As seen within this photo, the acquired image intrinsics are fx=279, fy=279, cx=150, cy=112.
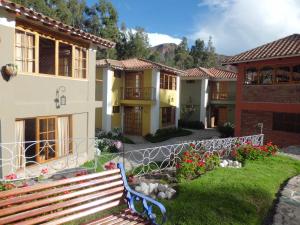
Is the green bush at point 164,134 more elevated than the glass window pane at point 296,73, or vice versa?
the glass window pane at point 296,73

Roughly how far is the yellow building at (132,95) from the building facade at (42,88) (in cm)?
887

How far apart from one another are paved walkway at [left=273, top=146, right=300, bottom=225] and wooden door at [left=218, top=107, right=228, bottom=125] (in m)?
22.3

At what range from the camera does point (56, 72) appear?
Answer: 10.9 m

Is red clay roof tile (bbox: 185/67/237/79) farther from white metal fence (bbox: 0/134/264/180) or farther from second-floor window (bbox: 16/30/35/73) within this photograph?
second-floor window (bbox: 16/30/35/73)

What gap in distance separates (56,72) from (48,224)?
782 cm

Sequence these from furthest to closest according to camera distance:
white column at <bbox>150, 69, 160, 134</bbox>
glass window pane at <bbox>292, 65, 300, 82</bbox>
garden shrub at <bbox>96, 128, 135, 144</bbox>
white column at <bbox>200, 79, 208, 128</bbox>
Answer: white column at <bbox>200, 79, 208, 128</bbox>, white column at <bbox>150, 69, 160, 134</bbox>, garden shrub at <bbox>96, 128, 135, 144</bbox>, glass window pane at <bbox>292, 65, 300, 82</bbox>

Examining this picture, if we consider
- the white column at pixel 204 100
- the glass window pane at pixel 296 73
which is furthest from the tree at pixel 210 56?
the glass window pane at pixel 296 73

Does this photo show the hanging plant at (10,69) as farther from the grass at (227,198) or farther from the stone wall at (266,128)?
the stone wall at (266,128)

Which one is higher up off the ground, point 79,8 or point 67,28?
point 79,8

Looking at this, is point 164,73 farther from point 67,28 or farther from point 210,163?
point 210,163

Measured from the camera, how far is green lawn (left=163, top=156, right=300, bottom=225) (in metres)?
5.80

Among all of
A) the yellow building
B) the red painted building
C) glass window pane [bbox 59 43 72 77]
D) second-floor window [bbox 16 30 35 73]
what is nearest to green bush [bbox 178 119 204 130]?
the yellow building

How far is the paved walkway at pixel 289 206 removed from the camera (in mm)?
5945

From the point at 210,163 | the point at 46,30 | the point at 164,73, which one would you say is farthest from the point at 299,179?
the point at 164,73
